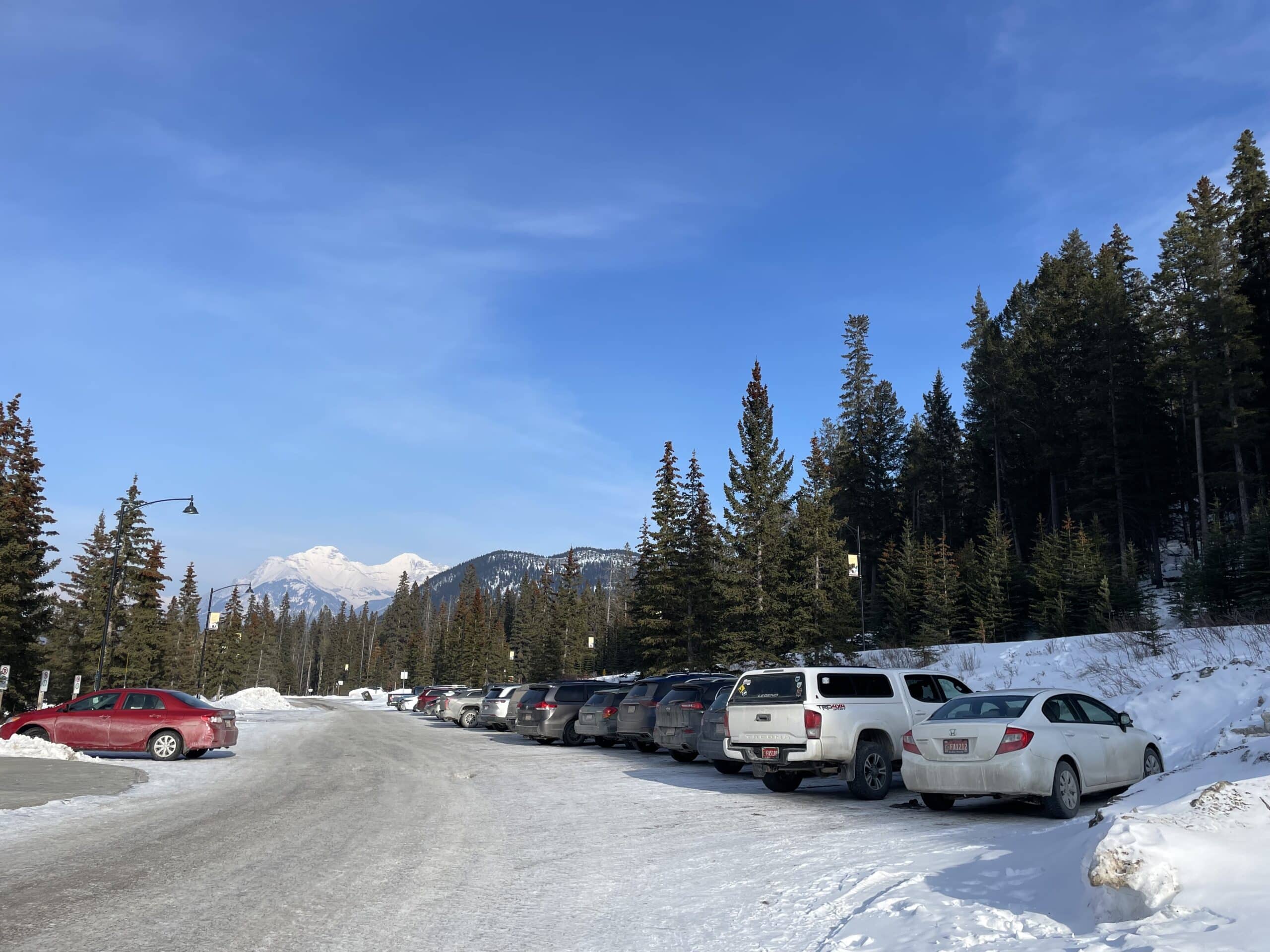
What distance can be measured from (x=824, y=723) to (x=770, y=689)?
1.06 metres

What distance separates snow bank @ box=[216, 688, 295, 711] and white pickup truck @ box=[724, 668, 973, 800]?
46.8 m

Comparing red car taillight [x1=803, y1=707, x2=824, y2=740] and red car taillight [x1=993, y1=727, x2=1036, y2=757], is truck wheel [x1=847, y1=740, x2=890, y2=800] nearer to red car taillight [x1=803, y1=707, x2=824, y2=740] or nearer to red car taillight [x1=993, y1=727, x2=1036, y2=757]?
red car taillight [x1=803, y1=707, x2=824, y2=740]

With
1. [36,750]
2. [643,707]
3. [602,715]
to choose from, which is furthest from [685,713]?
[36,750]

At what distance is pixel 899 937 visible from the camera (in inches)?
212

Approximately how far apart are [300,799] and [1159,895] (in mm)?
12150

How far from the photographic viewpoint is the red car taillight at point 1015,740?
10227mm

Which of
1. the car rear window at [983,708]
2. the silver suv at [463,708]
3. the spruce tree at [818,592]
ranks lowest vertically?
the silver suv at [463,708]

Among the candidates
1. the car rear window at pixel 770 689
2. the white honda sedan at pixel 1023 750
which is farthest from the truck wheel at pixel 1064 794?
the car rear window at pixel 770 689

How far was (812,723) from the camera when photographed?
1295 centimetres

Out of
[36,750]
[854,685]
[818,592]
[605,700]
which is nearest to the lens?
[854,685]

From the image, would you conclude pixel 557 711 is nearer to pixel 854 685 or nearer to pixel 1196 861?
pixel 854 685

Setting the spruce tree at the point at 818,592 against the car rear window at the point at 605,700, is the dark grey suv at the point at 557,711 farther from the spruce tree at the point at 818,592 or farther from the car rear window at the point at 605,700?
the spruce tree at the point at 818,592

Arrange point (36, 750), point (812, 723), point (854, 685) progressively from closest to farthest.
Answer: point (812, 723) → point (854, 685) → point (36, 750)

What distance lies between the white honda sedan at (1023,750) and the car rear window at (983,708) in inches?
0.5
